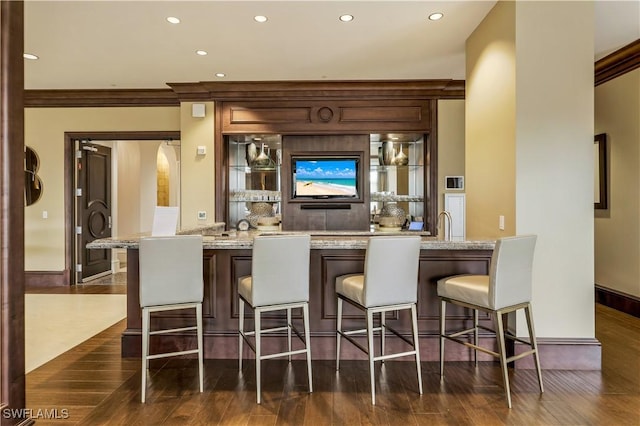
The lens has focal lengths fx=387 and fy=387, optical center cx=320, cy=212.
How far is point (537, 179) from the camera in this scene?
2877 mm

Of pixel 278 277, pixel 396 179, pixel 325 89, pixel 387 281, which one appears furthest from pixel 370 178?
pixel 278 277

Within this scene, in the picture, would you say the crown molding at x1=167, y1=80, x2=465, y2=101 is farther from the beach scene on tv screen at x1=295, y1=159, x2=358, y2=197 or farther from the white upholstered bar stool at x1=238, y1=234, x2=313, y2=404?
the white upholstered bar stool at x1=238, y1=234, x2=313, y2=404

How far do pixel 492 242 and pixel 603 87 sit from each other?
331cm

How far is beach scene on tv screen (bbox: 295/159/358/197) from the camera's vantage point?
5309 millimetres

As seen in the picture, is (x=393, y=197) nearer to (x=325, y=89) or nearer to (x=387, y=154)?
(x=387, y=154)

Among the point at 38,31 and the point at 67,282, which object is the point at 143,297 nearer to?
the point at 38,31

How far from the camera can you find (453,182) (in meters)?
5.29

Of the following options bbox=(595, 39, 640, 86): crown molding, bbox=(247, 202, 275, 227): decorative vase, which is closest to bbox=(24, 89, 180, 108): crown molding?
bbox=(247, 202, 275, 227): decorative vase

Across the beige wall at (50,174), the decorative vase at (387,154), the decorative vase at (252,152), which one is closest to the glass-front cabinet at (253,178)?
the decorative vase at (252,152)

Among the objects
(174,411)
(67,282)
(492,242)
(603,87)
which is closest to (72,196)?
(67,282)

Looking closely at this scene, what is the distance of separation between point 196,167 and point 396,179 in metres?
2.80

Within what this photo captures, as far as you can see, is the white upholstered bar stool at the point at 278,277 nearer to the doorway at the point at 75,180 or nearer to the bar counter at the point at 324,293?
the bar counter at the point at 324,293

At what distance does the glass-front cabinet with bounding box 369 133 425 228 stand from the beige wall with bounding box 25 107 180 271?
4011 mm

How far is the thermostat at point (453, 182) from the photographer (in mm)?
5277
